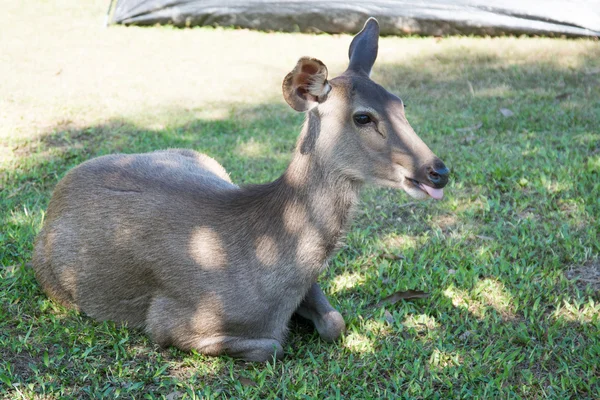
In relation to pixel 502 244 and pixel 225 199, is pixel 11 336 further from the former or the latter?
pixel 502 244

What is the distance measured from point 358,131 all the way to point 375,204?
83.3 inches

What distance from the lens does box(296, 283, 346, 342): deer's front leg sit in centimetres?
388

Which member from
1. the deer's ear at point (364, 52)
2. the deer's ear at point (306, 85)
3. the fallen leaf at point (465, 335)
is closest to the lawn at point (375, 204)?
the fallen leaf at point (465, 335)

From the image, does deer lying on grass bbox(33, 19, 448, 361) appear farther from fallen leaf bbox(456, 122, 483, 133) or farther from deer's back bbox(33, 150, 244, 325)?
fallen leaf bbox(456, 122, 483, 133)

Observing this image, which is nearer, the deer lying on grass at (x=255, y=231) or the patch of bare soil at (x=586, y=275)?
the deer lying on grass at (x=255, y=231)

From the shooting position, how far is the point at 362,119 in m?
3.63

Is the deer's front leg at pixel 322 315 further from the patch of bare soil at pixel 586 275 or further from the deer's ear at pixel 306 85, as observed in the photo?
the patch of bare soil at pixel 586 275

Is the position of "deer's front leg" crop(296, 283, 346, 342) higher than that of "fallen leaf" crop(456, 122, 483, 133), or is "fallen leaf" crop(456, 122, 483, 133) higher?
"fallen leaf" crop(456, 122, 483, 133)

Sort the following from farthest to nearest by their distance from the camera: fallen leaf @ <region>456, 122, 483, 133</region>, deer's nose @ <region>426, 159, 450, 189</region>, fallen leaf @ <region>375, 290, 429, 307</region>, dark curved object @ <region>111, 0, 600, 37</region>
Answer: dark curved object @ <region>111, 0, 600, 37</region>
fallen leaf @ <region>456, 122, 483, 133</region>
fallen leaf @ <region>375, 290, 429, 307</region>
deer's nose @ <region>426, 159, 450, 189</region>

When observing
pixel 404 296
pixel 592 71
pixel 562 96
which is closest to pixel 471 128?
pixel 562 96

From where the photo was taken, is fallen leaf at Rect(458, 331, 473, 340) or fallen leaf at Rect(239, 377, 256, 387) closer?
fallen leaf at Rect(239, 377, 256, 387)

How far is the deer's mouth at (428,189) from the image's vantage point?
349 cm

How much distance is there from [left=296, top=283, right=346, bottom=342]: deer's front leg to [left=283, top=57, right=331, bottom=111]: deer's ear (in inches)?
40.8

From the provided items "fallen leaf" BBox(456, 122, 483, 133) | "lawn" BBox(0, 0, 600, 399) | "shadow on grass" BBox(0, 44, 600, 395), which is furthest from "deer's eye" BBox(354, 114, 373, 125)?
"fallen leaf" BBox(456, 122, 483, 133)
